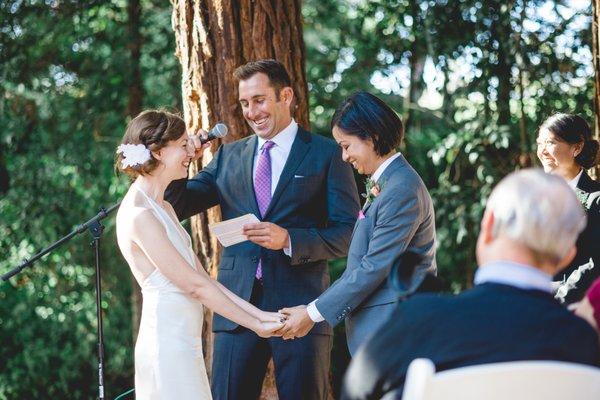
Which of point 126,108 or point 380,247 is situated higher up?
point 126,108

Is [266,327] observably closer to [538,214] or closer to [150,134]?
[150,134]

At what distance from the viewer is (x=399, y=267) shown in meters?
A: 2.07

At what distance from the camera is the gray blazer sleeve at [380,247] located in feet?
10.3

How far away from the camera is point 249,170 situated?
12.6 ft

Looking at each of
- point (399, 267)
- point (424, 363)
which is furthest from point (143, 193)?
point (424, 363)

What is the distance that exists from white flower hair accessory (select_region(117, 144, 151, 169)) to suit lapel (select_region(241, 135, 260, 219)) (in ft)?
1.81

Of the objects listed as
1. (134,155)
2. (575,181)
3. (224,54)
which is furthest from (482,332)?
(224,54)

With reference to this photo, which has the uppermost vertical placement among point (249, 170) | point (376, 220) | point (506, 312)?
point (249, 170)

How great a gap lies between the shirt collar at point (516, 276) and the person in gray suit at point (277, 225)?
5.74 ft

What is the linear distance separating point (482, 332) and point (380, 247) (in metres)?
1.37

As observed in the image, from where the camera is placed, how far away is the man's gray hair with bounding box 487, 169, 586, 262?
1.84 metres

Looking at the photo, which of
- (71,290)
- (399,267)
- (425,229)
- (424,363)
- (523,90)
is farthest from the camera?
(71,290)

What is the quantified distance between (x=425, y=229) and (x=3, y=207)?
5.60m

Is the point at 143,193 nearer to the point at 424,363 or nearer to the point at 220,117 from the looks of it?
the point at 220,117
